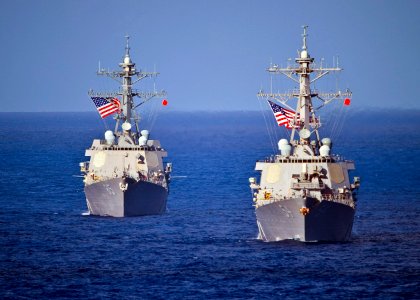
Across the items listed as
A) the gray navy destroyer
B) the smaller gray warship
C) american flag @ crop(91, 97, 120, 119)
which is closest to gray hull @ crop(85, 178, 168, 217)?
the smaller gray warship

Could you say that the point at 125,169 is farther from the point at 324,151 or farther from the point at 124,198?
the point at 324,151

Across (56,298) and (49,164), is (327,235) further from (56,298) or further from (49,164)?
(49,164)

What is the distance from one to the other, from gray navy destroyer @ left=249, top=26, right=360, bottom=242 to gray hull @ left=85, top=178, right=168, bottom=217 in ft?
49.2

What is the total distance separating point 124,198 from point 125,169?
3.18 meters

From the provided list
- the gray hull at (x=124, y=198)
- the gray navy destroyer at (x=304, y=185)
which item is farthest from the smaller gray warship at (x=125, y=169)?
the gray navy destroyer at (x=304, y=185)

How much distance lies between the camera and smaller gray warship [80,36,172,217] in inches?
3497

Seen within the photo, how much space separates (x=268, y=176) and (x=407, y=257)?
9833mm

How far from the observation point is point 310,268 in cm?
6600

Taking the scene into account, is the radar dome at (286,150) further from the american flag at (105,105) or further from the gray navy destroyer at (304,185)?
the american flag at (105,105)

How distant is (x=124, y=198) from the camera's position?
88438 millimetres

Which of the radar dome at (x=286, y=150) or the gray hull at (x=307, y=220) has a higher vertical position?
the radar dome at (x=286, y=150)

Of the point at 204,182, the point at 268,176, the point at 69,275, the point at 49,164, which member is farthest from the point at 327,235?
the point at 49,164

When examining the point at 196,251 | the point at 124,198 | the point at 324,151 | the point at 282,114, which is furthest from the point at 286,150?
the point at 124,198

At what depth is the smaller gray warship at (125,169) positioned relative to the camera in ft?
291
